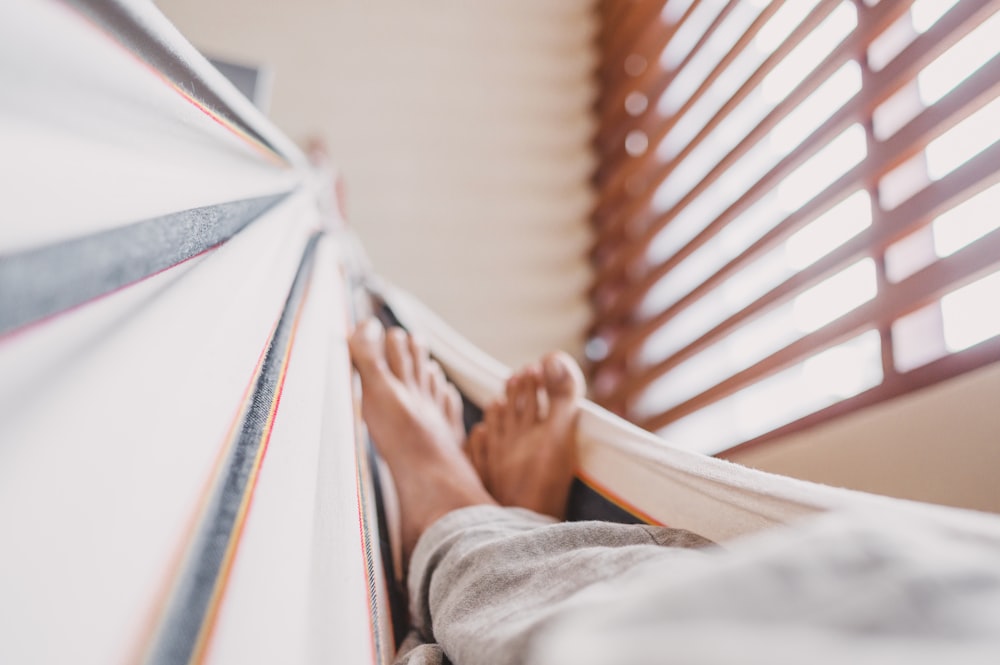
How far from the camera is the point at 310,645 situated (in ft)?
1.05

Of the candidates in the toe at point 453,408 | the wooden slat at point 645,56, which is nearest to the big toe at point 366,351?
the toe at point 453,408

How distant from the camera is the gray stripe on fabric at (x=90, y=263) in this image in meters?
0.22

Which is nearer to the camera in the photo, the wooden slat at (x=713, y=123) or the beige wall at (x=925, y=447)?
the beige wall at (x=925, y=447)

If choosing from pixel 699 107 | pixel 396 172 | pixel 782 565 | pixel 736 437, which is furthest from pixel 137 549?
pixel 396 172

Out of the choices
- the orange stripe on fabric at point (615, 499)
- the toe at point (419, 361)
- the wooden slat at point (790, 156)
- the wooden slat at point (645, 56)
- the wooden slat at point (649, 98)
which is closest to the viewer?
the orange stripe on fabric at point (615, 499)

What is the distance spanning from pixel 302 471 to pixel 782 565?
294 millimetres

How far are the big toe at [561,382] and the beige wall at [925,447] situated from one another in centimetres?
33

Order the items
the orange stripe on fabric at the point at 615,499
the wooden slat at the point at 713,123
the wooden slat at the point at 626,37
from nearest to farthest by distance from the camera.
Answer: the orange stripe on fabric at the point at 615,499 → the wooden slat at the point at 713,123 → the wooden slat at the point at 626,37

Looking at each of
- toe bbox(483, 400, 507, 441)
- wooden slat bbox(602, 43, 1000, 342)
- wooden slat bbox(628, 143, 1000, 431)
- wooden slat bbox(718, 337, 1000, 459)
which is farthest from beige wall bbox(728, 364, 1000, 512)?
toe bbox(483, 400, 507, 441)

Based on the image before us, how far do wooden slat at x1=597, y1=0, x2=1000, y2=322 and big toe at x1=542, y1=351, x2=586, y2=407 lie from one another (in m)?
0.53

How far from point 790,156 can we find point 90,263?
3.41 ft

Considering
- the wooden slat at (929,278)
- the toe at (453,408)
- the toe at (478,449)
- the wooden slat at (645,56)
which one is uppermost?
the wooden slat at (645,56)

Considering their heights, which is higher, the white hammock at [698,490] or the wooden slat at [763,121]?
the wooden slat at [763,121]

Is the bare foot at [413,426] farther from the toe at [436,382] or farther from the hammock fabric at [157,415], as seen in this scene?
the hammock fabric at [157,415]
